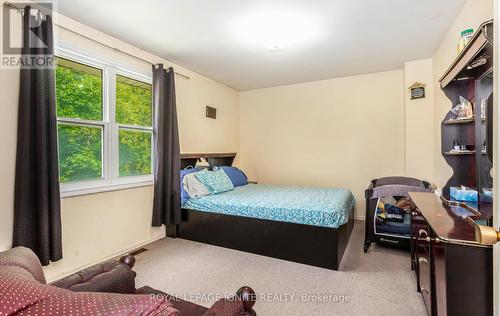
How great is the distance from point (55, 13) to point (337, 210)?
3284 millimetres

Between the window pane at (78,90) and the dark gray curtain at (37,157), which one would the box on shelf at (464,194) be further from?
the window pane at (78,90)

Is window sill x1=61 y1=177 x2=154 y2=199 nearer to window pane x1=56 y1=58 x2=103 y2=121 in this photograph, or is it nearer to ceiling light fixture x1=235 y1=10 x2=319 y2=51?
window pane x1=56 y1=58 x2=103 y2=121

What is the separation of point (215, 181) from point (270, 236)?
115cm

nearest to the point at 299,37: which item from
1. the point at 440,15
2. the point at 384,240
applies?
the point at 440,15

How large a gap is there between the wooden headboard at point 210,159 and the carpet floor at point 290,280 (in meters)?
1.27

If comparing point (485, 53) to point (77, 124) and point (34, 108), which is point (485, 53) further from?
point (77, 124)

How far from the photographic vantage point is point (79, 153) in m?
2.57

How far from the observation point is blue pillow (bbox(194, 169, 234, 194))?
3404mm

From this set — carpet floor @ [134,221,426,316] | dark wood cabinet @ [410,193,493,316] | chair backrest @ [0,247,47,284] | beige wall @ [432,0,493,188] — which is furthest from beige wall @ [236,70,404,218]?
chair backrest @ [0,247,47,284]

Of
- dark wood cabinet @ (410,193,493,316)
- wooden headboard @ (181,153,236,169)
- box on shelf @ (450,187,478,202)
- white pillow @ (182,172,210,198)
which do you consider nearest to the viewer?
dark wood cabinet @ (410,193,493,316)

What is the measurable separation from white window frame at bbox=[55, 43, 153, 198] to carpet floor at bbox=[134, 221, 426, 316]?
0.90 m

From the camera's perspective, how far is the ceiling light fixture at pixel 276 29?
7.74 ft

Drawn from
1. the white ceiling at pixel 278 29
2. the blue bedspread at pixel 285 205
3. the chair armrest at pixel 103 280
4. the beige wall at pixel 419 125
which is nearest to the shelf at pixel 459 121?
the white ceiling at pixel 278 29

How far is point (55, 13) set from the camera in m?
2.28
